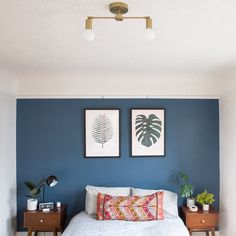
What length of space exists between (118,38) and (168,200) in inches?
95.0

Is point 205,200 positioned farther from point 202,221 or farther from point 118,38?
point 118,38

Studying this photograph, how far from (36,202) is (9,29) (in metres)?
2.52

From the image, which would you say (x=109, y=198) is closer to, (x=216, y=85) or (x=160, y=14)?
(x=216, y=85)

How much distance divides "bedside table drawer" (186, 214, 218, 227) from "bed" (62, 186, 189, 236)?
21cm

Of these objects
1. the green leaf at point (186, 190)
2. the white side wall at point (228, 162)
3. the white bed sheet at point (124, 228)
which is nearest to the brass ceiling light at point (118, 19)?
the white bed sheet at point (124, 228)

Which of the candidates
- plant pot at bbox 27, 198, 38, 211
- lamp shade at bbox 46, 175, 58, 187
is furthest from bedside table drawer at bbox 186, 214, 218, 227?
plant pot at bbox 27, 198, 38, 211

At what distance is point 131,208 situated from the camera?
3705 millimetres

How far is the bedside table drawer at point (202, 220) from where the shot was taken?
12.8ft

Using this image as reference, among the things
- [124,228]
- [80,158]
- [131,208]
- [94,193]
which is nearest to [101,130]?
[80,158]

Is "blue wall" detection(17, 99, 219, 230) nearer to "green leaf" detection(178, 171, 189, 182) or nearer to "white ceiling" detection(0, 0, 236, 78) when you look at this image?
"green leaf" detection(178, 171, 189, 182)

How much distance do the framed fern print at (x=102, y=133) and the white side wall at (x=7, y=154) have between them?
1.05 m

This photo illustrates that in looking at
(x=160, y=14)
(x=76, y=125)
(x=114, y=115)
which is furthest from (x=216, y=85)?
(x=160, y=14)

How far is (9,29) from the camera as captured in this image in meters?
2.32

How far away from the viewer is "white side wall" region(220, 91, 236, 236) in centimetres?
385
